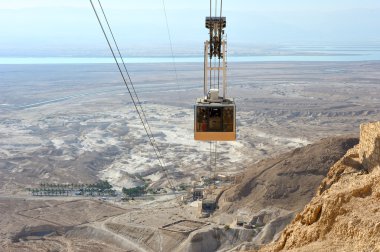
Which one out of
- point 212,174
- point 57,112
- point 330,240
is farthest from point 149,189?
point 57,112

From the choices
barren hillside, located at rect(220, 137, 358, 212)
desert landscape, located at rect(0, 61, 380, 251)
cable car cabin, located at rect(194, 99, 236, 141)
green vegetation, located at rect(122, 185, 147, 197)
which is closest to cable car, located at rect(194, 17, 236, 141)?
cable car cabin, located at rect(194, 99, 236, 141)

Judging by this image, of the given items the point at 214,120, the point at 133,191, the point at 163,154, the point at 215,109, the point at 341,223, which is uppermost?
the point at 215,109

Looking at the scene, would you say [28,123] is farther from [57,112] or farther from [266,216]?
[266,216]

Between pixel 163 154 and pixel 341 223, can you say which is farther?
pixel 163 154

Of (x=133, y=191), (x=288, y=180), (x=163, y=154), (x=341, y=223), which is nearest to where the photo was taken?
(x=341, y=223)

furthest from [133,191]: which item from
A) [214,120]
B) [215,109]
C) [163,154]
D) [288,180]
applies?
[215,109]

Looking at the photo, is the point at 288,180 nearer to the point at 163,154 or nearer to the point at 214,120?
the point at 163,154
